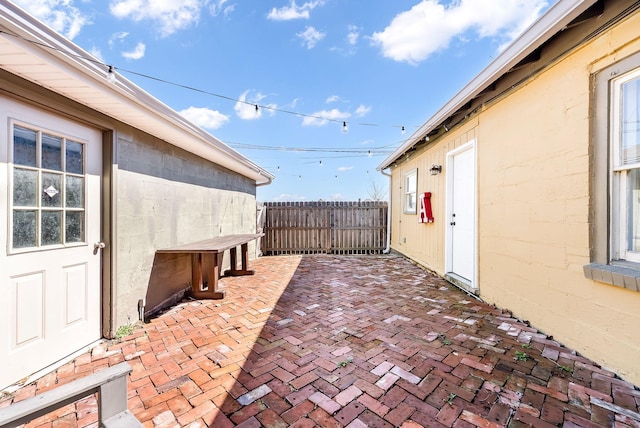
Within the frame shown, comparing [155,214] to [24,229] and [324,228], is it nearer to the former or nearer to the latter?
[24,229]

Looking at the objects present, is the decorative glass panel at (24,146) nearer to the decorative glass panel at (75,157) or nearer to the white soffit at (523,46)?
the decorative glass panel at (75,157)

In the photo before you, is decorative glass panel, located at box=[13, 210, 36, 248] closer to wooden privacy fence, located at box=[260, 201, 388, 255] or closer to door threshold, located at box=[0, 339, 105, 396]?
door threshold, located at box=[0, 339, 105, 396]

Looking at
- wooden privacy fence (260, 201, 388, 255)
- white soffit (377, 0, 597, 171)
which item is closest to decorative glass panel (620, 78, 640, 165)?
white soffit (377, 0, 597, 171)

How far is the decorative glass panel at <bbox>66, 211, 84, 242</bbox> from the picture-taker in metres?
2.46

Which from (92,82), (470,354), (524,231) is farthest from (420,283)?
(92,82)

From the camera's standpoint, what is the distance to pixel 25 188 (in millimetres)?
2105

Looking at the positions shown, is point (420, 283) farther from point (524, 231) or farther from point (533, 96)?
point (533, 96)

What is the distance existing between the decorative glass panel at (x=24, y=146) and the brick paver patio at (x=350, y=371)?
66.1 inches

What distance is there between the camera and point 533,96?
2.89m

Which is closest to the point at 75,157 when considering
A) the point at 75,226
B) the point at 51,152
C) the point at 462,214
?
the point at 51,152

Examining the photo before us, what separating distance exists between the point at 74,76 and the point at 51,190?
990 mm

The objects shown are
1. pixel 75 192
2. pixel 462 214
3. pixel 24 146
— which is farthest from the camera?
pixel 462 214

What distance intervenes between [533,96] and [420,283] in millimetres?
3159

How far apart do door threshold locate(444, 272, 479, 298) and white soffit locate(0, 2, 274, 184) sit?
14.8 feet
